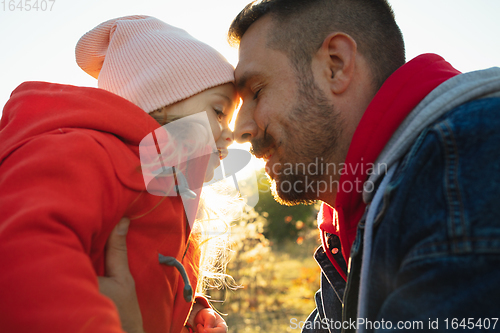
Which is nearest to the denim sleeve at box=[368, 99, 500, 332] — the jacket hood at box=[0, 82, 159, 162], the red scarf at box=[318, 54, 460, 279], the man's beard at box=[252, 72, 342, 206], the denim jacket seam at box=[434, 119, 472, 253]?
the denim jacket seam at box=[434, 119, 472, 253]

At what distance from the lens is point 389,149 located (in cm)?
155

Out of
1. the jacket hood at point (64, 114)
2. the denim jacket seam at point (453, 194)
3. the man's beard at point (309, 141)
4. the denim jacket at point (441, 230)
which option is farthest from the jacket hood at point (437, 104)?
the jacket hood at point (64, 114)

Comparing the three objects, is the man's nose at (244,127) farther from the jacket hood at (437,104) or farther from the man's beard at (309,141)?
the jacket hood at (437,104)

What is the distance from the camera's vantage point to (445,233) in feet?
3.35

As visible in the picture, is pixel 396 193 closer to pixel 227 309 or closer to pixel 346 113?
pixel 346 113

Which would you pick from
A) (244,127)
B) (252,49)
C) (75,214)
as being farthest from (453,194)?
(252,49)

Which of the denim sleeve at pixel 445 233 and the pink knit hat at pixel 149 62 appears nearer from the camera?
the denim sleeve at pixel 445 233

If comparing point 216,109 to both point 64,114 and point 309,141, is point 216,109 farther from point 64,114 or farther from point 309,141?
point 64,114

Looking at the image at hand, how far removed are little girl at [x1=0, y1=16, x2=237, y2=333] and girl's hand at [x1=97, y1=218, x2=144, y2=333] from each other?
55mm

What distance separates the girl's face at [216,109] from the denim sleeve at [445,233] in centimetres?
110

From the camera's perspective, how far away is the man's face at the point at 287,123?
2.01m

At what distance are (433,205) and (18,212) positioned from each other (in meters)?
1.30

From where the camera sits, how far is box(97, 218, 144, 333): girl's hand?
135 cm

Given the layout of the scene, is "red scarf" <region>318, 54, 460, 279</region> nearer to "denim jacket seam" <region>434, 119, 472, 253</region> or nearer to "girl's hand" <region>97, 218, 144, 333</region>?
"denim jacket seam" <region>434, 119, 472, 253</region>
